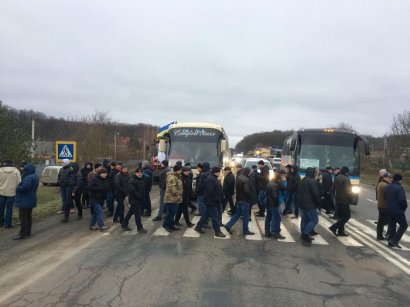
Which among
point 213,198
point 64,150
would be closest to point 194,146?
point 64,150

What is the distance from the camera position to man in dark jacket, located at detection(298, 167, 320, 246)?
29.8 feet

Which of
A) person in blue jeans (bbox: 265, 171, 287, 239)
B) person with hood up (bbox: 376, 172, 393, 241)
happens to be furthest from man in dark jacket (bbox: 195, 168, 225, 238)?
person with hood up (bbox: 376, 172, 393, 241)

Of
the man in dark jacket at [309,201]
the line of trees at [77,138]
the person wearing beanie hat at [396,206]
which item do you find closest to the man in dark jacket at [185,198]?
the man in dark jacket at [309,201]

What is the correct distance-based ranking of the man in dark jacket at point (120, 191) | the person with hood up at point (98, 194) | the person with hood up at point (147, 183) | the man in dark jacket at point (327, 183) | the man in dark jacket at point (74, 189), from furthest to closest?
the man in dark jacket at point (327, 183) → the person with hood up at point (147, 183) → the man in dark jacket at point (74, 189) → the man in dark jacket at point (120, 191) → the person with hood up at point (98, 194)

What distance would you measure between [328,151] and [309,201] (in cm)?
651

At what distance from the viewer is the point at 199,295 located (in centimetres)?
550

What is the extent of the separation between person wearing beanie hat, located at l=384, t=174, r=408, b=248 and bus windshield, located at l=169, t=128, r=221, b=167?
310 inches

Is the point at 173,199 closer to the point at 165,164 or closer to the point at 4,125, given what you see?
the point at 165,164

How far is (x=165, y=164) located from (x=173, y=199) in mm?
2385

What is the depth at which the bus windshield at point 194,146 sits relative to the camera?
16375mm

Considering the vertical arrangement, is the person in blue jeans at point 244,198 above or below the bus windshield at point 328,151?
below

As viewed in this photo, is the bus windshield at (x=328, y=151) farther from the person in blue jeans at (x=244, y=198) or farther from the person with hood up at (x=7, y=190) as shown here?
the person with hood up at (x=7, y=190)

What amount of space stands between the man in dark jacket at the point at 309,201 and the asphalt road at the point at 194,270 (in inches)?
13.5

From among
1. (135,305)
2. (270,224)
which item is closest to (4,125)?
(270,224)
